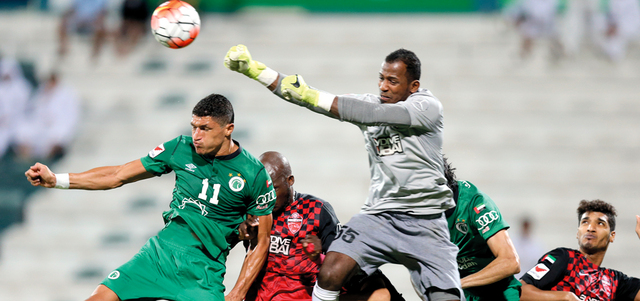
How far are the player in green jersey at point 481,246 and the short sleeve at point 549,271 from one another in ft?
0.49

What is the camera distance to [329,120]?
11.8m

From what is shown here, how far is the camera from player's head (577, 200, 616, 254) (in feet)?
18.0

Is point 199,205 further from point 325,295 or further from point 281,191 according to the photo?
point 325,295

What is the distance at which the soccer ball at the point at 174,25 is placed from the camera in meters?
5.01

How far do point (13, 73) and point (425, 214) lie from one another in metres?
9.78

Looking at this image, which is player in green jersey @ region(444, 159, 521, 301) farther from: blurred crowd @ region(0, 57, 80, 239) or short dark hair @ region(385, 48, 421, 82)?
blurred crowd @ region(0, 57, 80, 239)

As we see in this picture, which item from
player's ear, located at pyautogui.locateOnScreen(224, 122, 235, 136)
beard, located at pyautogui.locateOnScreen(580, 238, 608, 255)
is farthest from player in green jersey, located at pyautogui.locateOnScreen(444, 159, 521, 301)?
player's ear, located at pyautogui.locateOnScreen(224, 122, 235, 136)

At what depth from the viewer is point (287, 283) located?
5141 millimetres

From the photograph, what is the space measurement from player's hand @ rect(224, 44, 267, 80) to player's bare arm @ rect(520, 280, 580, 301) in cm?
285

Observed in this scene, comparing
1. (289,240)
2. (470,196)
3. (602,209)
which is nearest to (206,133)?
(289,240)

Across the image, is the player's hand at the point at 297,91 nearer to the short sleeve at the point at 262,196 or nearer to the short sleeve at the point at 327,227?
the short sleeve at the point at 262,196

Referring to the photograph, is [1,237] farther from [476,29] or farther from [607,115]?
[607,115]

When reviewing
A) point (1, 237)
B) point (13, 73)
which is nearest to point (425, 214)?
point (1, 237)

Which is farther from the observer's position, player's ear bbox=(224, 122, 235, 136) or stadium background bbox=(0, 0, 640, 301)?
stadium background bbox=(0, 0, 640, 301)
